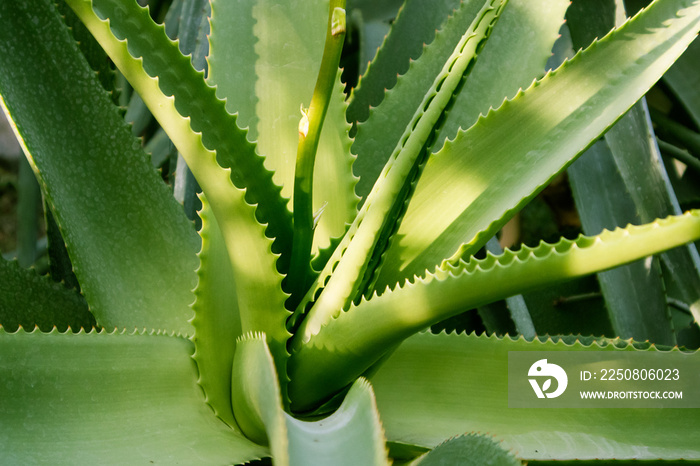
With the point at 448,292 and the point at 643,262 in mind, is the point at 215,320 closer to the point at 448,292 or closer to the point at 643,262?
the point at 448,292

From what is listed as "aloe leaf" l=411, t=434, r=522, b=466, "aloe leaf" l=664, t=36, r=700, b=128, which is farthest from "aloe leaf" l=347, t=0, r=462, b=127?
"aloe leaf" l=411, t=434, r=522, b=466

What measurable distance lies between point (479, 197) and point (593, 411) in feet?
0.58

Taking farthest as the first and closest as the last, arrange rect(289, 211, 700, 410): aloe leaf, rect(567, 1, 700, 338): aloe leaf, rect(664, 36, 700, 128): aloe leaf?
rect(664, 36, 700, 128): aloe leaf
rect(567, 1, 700, 338): aloe leaf
rect(289, 211, 700, 410): aloe leaf

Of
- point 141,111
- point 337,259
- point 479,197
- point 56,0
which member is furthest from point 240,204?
point 141,111

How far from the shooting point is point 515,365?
19.4 inches

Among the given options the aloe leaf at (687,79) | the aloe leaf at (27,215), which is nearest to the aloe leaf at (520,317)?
the aloe leaf at (687,79)

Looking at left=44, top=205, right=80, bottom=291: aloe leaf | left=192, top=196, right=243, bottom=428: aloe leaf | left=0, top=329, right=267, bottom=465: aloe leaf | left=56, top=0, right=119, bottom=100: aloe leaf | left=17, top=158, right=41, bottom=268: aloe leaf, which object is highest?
left=56, top=0, right=119, bottom=100: aloe leaf

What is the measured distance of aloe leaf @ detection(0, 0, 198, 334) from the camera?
1.74 ft

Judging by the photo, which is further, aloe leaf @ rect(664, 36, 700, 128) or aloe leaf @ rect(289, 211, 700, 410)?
aloe leaf @ rect(664, 36, 700, 128)

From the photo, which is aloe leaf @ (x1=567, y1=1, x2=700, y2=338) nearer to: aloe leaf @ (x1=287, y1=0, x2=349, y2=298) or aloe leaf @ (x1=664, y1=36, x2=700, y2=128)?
aloe leaf @ (x1=664, y1=36, x2=700, y2=128)

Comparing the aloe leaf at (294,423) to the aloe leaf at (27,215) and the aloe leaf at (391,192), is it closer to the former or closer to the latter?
the aloe leaf at (391,192)

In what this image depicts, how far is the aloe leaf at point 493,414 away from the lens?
0.47 metres

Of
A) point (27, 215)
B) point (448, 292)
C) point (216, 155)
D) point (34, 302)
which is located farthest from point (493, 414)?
point (27, 215)

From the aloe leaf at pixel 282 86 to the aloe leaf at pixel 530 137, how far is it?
0.07m
